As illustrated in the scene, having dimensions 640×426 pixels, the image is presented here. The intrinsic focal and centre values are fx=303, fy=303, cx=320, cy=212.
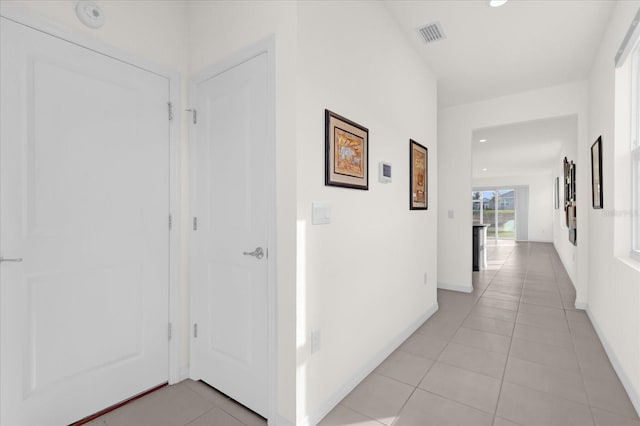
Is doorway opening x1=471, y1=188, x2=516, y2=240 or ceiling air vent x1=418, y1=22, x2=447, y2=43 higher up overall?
ceiling air vent x1=418, y1=22, x2=447, y2=43

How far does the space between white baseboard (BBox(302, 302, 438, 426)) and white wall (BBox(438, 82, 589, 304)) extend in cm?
175

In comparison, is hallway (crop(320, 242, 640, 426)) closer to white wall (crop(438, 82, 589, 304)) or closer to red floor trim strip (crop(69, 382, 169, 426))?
white wall (crop(438, 82, 589, 304))

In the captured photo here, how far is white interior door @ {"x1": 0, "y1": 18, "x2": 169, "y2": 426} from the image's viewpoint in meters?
1.47

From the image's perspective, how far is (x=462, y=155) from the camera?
4.42 meters

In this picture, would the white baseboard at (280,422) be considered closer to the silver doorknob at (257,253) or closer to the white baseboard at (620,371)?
the silver doorknob at (257,253)

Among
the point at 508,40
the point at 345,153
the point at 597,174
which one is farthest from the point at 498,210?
A: the point at 345,153

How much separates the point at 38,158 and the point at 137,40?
93 cm

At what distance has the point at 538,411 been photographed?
1772 mm

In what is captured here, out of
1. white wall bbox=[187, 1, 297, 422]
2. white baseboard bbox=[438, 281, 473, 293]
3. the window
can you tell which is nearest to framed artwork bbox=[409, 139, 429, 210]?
the window

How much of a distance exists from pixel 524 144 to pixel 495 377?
6212 mm

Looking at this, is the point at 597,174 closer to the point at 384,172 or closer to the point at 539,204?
the point at 384,172

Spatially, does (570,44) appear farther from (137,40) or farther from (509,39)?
(137,40)

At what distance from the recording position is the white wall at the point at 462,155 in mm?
3939

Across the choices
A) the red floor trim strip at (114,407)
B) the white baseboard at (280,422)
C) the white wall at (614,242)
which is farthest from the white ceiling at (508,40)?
the red floor trim strip at (114,407)
